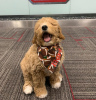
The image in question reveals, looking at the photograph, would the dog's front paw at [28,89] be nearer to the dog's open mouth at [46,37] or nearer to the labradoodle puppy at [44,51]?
the labradoodle puppy at [44,51]

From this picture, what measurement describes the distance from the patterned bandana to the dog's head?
0.04 meters

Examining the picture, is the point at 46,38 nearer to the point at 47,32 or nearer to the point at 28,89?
the point at 47,32

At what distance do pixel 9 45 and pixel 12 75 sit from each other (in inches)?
27.6

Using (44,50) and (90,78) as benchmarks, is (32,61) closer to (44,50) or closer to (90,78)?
(44,50)

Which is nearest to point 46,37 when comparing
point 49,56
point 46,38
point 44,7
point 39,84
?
point 46,38

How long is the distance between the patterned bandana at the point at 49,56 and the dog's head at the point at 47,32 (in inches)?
1.4

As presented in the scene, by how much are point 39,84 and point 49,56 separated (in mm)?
240

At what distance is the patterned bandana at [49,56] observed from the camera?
0.68m

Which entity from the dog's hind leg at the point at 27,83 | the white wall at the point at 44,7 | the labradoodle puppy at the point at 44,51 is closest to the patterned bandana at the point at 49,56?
the labradoodle puppy at the point at 44,51

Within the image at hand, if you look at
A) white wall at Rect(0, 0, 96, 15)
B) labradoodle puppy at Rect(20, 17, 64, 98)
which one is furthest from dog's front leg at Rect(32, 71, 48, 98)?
white wall at Rect(0, 0, 96, 15)

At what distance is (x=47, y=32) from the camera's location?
24.7 inches

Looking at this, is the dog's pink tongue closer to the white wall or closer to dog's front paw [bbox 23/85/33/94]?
dog's front paw [bbox 23/85/33/94]

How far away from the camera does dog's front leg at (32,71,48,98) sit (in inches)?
28.5

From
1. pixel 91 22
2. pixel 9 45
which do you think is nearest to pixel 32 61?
pixel 9 45
